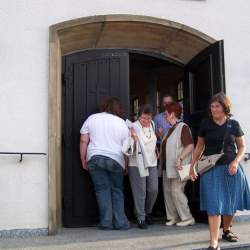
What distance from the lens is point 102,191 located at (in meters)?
5.70

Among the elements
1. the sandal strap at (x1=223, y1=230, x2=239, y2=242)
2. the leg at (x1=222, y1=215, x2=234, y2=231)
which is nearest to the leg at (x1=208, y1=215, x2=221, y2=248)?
the leg at (x1=222, y1=215, x2=234, y2=231)

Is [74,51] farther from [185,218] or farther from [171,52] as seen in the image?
[185,218]

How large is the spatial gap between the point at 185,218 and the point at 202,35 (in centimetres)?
244

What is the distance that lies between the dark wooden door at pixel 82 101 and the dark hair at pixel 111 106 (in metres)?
0.35

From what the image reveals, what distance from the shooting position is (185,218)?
606cm

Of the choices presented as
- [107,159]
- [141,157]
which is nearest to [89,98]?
[107,159]

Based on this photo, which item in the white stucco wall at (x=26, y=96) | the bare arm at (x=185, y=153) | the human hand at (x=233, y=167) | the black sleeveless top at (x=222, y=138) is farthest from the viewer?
the bare arm at (x=185, y=153)

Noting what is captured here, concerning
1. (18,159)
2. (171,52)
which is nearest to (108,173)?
(18,159)

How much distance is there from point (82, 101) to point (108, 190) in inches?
49.1

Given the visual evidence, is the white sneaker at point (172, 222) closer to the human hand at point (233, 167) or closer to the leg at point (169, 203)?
the leg at point (169, 203)

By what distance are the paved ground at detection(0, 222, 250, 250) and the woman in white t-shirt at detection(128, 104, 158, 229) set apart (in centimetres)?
35

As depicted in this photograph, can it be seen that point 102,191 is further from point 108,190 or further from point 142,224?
point 142,224

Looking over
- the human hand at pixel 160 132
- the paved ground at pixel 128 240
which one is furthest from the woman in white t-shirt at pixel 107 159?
the human hand at pixel 160 132

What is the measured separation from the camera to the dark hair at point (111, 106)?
230 inches
